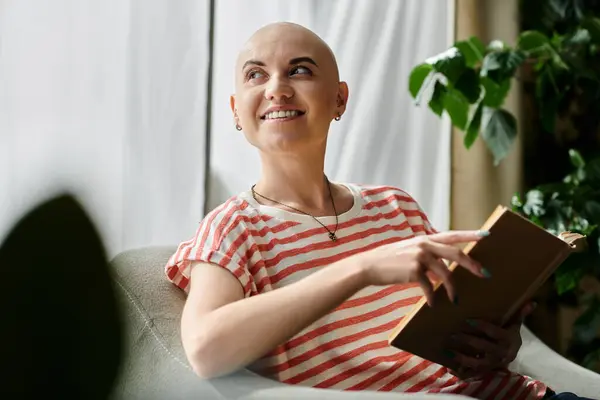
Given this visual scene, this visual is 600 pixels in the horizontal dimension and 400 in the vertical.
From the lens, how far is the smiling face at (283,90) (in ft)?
3.99

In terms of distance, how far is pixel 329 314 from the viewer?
1150mm

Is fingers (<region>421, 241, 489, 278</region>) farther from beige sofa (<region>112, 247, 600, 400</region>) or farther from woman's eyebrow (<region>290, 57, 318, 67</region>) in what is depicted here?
woman's eyebrow (<region>290, 57, 318, 67</region>)

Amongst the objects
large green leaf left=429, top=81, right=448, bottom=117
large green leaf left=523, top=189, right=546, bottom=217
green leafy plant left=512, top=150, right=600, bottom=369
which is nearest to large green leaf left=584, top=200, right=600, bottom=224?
green leafy plant left=512, top=150, right=600, bottom=369

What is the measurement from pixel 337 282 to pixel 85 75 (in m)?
0.85

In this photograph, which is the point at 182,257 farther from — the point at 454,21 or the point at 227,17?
the point at 454,21

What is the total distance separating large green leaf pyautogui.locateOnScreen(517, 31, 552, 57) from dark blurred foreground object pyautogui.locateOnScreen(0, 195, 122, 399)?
1528 mm

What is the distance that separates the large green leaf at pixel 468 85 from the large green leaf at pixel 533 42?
0.66 feet

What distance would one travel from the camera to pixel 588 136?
2564mm

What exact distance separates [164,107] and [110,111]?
0.19 m

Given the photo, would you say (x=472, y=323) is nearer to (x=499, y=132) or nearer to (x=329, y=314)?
(x=329, y=314)

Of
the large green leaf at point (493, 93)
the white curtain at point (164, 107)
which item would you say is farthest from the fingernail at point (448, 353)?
Answer: the large green leaf at point (493, 93)

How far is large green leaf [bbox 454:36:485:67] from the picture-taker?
6.98ft

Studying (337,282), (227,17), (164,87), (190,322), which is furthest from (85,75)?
(337,282)

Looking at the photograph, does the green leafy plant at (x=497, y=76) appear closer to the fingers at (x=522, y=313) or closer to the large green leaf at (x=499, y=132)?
the large green leaf at (x=499, y=132)
